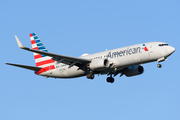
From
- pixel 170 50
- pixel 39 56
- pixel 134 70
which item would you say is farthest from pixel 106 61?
pixel 39 56

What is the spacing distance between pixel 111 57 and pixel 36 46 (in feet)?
53.3

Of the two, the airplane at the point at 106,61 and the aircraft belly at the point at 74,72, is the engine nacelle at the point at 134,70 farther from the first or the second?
the aircraft belly at the point at 74,72

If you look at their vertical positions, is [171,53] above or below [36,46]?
below

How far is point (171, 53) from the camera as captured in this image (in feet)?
163

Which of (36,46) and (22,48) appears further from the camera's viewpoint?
(36,46)

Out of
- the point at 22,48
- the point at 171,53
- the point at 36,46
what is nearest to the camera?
the point at 22,48

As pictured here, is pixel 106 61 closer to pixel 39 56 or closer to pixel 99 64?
pixel 99 64

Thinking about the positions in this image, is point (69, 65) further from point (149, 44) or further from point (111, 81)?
point (149, 44)

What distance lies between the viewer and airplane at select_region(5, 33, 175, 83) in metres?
50.1

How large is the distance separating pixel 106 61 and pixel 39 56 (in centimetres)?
A: 1414

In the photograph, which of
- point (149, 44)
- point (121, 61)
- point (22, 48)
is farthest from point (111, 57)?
A: point (22, 48)

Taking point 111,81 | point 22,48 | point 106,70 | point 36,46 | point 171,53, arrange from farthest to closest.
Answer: point 36,46 < point 111,81 < point 106,70 < point 171,53 < point 22,48

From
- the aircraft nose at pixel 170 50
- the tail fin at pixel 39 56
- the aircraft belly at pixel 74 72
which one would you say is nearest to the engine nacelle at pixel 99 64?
the aircraft belly at pixel 74 72

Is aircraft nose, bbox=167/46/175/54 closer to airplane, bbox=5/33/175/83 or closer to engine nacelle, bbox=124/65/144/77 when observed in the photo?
airplane, bbox=5/33/175/83
